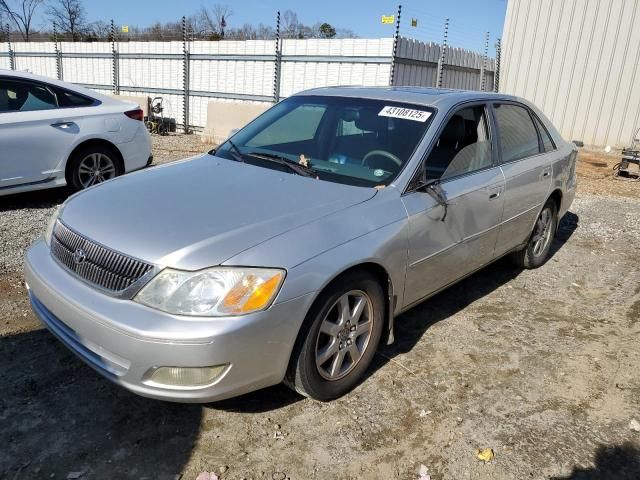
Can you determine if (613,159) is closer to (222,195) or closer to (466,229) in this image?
(466,229)

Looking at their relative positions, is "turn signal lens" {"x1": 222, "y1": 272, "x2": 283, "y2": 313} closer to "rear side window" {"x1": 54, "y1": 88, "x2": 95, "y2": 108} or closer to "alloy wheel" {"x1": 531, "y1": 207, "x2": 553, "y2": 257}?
"alloy wheel" {"x1": 531, "y1": 207, "x2": 553, "y2": 257}

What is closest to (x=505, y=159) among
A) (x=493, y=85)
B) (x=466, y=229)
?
(x=466, y=229)

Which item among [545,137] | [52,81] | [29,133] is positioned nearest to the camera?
[545,137]

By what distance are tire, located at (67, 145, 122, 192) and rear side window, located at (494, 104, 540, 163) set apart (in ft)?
15.2

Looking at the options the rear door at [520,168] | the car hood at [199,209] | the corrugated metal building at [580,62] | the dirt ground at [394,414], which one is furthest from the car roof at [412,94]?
the corrugated metal building at [580,62]

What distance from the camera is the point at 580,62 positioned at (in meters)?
13.2

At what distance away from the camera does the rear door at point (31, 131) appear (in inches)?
225

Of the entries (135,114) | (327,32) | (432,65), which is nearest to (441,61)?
(432,65)

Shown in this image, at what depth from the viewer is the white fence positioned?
11.8 m

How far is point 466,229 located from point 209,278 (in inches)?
79.0

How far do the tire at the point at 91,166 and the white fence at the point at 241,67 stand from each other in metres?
6.65

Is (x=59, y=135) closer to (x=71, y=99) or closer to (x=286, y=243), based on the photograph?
(x=71, y=99)

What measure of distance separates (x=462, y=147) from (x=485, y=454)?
208 centimetres

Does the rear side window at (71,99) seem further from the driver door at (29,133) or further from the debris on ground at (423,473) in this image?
the debris on ground at (423,473)
